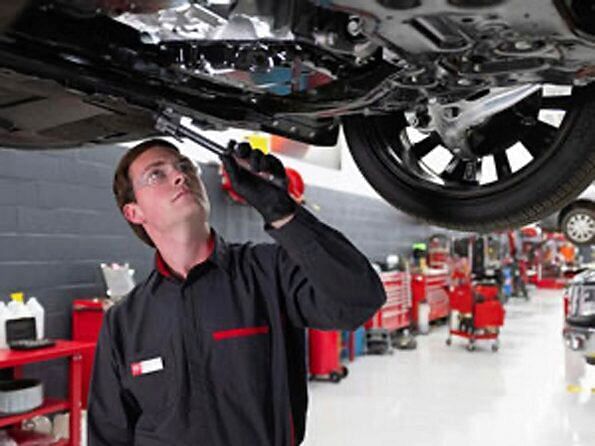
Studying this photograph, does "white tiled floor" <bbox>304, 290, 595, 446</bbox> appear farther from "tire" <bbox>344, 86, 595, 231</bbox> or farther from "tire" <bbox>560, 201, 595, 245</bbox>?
"tire" <bbox>344, 86, 595, 231</bbox>

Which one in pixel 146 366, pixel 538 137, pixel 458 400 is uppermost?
pixel 538 137

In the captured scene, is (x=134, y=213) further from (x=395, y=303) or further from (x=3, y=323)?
(x=395, y=303)

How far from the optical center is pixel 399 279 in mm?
7523

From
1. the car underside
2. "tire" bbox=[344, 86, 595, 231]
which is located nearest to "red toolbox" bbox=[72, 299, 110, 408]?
the car underside

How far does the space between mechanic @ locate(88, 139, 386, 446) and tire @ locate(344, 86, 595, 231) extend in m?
0.55

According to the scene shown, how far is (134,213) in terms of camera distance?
1664 millimetres

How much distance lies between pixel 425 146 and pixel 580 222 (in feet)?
13.7

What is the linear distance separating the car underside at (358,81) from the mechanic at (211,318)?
0.22 meters

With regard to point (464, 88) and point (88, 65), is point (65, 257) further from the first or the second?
point (464, 88)

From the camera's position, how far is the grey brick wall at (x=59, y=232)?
3.54 m

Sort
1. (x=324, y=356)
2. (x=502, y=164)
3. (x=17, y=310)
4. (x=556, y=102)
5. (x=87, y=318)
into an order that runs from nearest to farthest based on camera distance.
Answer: (x=556, y=102) < (x=502, y=164) < (x=17, y=310) < (x=87, y=318) < (x=324, y=356)

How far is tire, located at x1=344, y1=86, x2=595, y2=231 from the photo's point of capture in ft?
5.45

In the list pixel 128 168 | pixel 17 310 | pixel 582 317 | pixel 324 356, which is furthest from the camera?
pixel 324 356

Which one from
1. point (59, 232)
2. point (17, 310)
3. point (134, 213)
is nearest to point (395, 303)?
point (59, 232)
